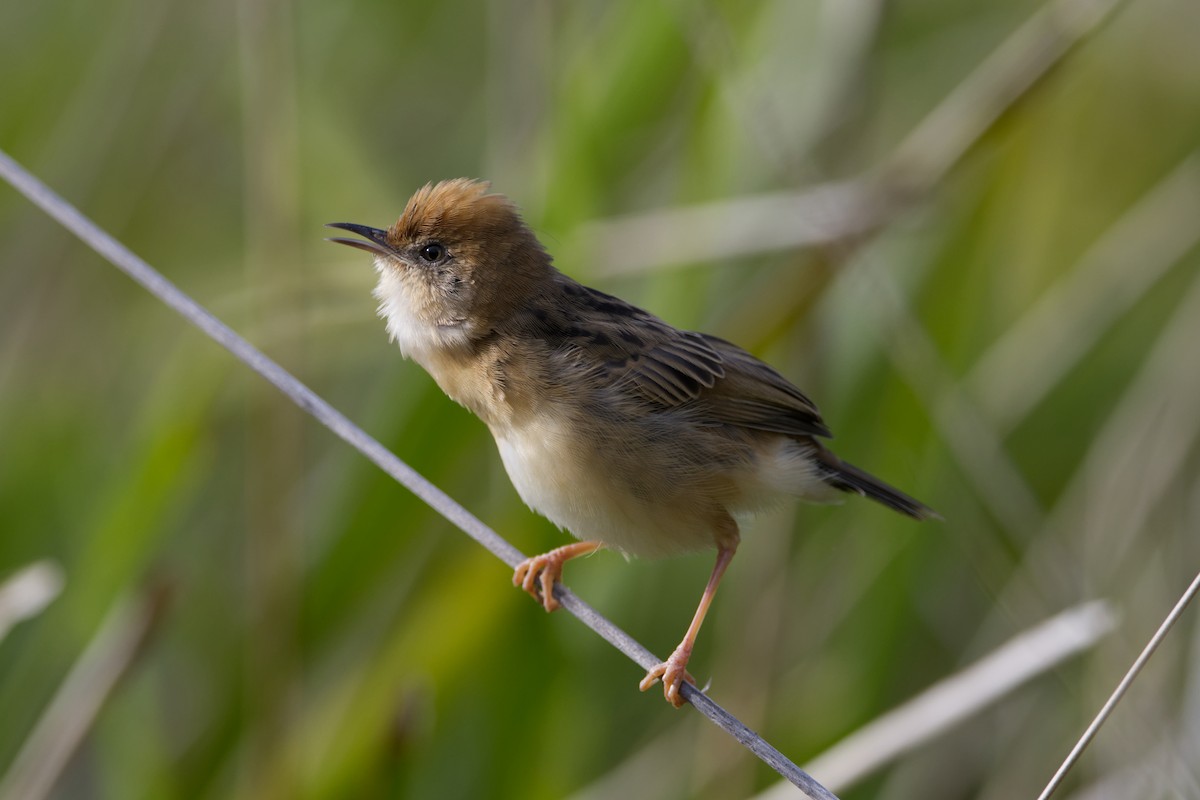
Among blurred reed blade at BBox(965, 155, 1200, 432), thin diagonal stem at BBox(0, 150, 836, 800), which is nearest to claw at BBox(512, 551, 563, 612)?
thin diagonal stem at BBox(0, 150, 836, 800)

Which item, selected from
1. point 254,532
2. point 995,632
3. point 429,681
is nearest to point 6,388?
point 254,532

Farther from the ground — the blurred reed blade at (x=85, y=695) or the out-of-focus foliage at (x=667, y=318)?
the out-of-focus foliage at (x=667, y=318)

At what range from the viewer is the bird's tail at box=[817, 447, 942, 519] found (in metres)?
3.06

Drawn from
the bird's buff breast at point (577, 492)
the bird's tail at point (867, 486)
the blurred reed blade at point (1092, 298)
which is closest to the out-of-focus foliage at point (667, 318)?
the blurred reed blade at point (1092, 298)

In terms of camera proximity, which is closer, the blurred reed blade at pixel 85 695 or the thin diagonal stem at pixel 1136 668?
the thin diagonal stem at pixel 1136 668

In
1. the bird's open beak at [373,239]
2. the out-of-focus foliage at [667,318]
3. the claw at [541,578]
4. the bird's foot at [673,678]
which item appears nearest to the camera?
the bird's foot at [673,678]

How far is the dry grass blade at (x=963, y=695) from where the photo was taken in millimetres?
2818

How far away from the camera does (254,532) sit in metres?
3.22

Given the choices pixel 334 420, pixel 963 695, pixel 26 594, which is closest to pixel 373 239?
pixel 334 420

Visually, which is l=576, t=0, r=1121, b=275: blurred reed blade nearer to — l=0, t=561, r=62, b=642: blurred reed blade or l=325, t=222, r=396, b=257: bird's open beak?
l=325, t=222, r=396, b=257: bird's open beak

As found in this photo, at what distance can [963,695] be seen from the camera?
291cm

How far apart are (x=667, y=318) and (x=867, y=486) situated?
0.65 metres

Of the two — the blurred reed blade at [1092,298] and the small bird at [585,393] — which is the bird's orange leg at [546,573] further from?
the blurred reed blade at [1092,298]

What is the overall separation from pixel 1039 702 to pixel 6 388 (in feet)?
9.61
